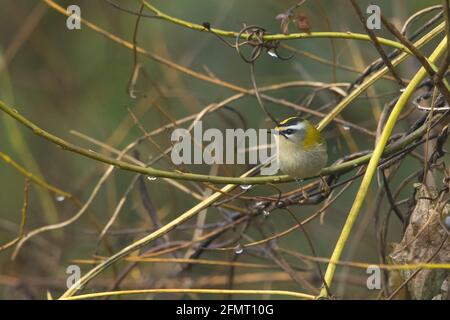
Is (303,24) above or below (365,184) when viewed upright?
above

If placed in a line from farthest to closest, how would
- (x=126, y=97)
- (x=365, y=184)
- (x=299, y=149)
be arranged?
(x=126, y=97) → (x=299, y=149) → (x=365, y=184)

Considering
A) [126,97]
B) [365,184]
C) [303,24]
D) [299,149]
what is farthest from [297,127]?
[126,97]

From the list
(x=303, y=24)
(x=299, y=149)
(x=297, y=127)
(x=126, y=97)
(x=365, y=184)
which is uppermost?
(x=126, y=97)

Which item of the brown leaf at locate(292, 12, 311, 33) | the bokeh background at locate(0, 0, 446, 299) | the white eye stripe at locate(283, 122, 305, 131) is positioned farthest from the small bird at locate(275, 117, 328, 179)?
the bokeh background at locate(0, 0, 446, 299)

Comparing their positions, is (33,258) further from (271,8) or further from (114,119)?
(271,8)

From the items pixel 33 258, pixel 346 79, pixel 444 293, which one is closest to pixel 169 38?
pixel 346 79

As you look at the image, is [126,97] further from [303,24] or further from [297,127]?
[303,24]

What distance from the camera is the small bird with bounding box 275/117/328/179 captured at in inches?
103

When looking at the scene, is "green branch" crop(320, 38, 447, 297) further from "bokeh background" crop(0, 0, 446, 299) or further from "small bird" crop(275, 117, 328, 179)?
"bokeh background" crop(0, 0, 446, 299)

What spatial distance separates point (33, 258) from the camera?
4887 mm

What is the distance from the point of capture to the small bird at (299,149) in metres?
2.62

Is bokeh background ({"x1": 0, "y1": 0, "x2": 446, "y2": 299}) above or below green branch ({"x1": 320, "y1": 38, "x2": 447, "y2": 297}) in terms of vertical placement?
above

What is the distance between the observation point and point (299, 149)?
2.63m

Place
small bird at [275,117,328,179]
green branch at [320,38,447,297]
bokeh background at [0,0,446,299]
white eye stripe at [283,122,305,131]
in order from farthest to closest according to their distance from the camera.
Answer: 1. bokeh background at [0,0,446,299]
2. white eye stripe at [283,122,305,131]
3. small bird at [275,117,328,179]
4. green branch at [320,38,447,297]
